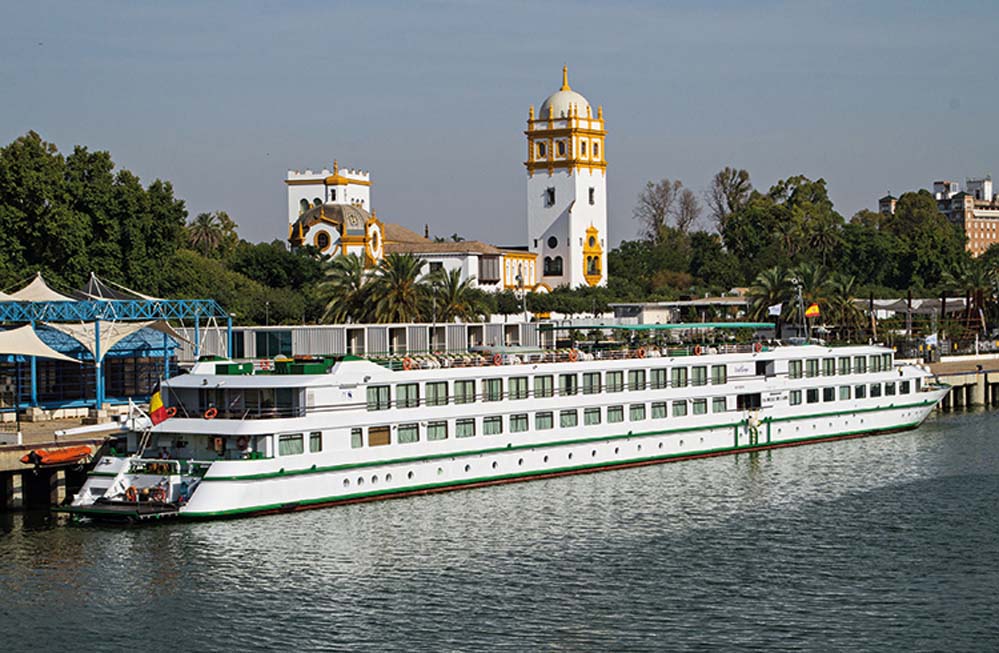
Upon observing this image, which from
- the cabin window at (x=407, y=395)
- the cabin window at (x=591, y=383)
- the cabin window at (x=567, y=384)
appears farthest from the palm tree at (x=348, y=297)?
the cabin window at (x=407, y=395)

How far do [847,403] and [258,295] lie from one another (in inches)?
1836

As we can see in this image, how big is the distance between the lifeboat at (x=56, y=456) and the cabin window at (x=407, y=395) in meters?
10.8

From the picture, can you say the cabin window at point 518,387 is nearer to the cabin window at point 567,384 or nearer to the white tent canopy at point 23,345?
the cabin window at point 567,384

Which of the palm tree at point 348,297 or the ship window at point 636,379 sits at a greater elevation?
the palm tree at point 348,297

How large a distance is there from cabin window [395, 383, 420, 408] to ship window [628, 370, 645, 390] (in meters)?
10.5

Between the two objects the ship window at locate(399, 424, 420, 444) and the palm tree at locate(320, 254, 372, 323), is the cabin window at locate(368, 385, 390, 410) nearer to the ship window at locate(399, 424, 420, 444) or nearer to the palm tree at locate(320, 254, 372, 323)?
the ship window at locate(399, 424, 420, 444)

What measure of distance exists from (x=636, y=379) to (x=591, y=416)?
293cm

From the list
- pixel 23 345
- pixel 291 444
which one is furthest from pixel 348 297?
pixel 291 444

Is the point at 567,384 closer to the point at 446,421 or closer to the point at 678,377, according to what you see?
the point at 678,377

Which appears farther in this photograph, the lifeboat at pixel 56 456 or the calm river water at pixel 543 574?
the lifeboat at pixel 56 456

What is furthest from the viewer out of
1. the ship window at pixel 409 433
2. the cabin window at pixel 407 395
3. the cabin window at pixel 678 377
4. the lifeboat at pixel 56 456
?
the cabin window at pixel 678 377

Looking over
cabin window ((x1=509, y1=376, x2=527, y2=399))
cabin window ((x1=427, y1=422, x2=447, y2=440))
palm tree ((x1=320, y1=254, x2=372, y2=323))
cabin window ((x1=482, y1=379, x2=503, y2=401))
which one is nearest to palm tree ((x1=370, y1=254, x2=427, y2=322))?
palm tree ((x1=320, y1=254, x2=372, y2=323))

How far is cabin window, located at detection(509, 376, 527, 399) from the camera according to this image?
52.0 metres

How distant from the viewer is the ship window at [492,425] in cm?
5075
